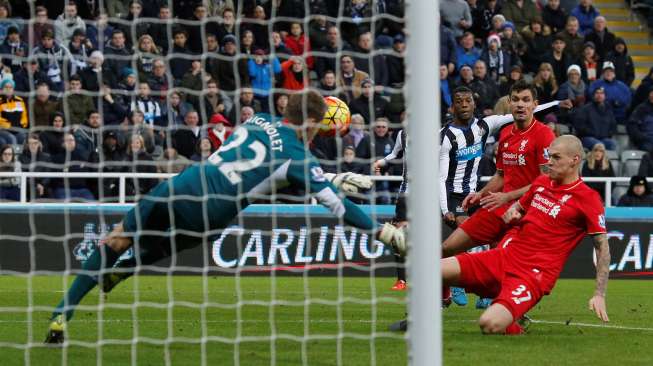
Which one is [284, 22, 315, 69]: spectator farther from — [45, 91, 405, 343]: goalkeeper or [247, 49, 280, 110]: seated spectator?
[45, 91, 405, 343]: goalkeeper

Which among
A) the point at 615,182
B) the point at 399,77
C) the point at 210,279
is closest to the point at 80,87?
the point at 210,279

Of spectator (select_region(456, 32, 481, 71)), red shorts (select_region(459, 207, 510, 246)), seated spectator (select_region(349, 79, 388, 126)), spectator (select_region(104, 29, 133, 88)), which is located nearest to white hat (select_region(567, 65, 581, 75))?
spectator (select_region(456, 32, 481, 71))

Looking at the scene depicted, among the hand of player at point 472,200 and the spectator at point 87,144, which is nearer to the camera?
the hand of player at point 472,200

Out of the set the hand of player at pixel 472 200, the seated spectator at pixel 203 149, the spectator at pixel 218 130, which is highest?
the spectator at pixel 218 130

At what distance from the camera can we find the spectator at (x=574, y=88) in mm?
20438

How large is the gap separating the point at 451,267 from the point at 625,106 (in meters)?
13.4

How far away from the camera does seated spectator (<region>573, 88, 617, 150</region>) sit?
19953 mm

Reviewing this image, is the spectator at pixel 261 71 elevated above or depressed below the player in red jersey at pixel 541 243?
above

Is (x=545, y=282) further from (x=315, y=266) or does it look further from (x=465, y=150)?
(x=315, y=266)

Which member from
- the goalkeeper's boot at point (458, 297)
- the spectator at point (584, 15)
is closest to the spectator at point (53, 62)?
the goalkeeper's boot at point (458, 297)

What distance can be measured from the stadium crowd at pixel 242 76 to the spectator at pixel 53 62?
32mm

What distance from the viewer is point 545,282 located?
8562 millimetres

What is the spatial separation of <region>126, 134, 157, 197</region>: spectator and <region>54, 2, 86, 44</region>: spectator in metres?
1.74

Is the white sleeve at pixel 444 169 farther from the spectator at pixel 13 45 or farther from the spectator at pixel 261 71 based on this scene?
the spectator at pixel 13 45
